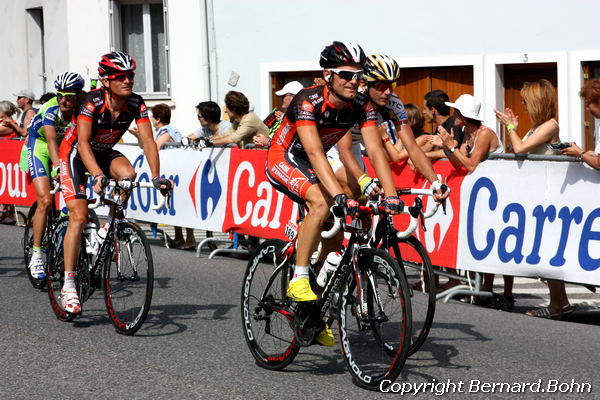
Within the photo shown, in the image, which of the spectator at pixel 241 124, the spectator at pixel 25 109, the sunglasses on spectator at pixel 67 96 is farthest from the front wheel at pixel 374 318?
the spectator at pixel 25 109

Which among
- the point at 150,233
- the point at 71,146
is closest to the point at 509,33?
the point at 150,233

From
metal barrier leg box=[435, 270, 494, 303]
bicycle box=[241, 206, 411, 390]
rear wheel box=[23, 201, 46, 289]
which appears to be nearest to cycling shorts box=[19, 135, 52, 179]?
rear wheel box=[23, 201, 46, 289]

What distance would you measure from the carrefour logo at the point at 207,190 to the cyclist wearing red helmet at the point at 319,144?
21.1 ft

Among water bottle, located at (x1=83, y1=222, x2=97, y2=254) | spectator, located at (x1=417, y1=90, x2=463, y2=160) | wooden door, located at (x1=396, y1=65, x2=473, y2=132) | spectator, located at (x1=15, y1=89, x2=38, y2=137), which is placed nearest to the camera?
water bottle, located at (x1=83, y1=222, x2=97, y2=254)

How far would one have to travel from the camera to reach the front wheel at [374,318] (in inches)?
247

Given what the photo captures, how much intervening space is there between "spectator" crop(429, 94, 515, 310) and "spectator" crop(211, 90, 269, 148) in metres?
3.53

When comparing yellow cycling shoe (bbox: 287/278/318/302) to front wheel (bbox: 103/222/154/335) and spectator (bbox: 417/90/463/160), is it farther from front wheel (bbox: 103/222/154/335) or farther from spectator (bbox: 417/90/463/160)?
spectator (bbox: 417/90/463/160)

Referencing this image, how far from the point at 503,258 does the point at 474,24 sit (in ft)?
27.3

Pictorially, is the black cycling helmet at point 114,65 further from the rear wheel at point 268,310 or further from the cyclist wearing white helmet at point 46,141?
the rear wheel at point 268,310

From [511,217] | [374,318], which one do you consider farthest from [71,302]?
[511,217]

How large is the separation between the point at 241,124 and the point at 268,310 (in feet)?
22.4

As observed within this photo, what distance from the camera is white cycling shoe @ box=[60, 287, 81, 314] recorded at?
8.84 m

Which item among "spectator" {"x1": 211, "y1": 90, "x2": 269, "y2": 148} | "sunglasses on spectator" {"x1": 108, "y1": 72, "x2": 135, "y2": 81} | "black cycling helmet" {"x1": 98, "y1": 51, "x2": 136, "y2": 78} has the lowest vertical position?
"spectator" {"x1": 211, "y1": 90, "x2": 269, "y2": 148}

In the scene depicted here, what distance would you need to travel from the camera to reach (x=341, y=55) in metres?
6.90
